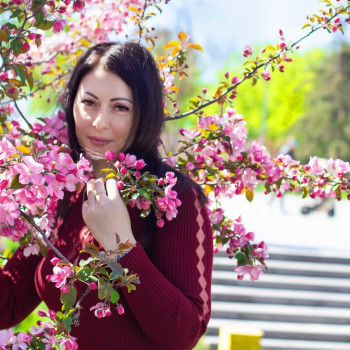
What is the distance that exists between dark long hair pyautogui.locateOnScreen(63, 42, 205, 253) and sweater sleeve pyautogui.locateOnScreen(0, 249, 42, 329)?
41 cm

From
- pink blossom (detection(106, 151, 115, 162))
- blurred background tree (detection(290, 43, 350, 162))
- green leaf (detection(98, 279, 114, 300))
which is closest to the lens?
green leaf (detection(98, 279, 114, 300))

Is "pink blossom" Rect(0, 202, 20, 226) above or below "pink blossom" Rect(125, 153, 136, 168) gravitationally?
below

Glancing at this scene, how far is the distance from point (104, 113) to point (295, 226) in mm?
10716

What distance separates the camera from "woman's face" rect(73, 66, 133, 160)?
6.48 feet

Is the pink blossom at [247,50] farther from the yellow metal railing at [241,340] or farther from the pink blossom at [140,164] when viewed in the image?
the yellow metal railing at [241,340]

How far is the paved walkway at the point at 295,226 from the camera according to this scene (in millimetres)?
9922

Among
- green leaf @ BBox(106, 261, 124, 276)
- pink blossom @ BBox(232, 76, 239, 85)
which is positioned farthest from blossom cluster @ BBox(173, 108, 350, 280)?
green leaf @ BBox(106, 261, 124, 276)

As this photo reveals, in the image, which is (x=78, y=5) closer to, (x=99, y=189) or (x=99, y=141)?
(x=99, y=141)

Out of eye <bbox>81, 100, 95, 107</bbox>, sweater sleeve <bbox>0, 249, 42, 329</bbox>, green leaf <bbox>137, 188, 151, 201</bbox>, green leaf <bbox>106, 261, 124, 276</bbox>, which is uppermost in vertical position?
eye <bbox>81, 100, 95, 107</bbox>

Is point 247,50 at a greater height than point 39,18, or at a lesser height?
greater

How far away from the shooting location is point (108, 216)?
5.45ft

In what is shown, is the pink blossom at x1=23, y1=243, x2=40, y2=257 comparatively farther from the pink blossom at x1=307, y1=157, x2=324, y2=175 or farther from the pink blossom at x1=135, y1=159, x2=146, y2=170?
the pink blossom at x1=307, y1=157, x2=324, y2=175

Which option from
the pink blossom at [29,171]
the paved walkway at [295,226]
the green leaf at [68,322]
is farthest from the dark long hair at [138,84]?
the paved walkway at [295,226]

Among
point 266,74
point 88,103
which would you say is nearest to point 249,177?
point 266,74
